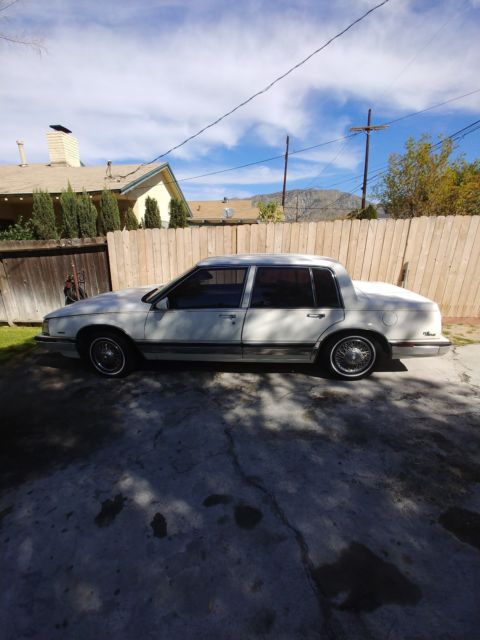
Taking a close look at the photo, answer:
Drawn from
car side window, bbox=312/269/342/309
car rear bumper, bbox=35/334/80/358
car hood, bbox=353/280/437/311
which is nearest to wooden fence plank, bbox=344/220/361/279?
car hood, bbox=353/280/437/311

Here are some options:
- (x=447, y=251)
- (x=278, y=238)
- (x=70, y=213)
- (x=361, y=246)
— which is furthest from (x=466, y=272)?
(x=70, y=213)

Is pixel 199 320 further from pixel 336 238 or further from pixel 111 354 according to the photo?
pixel 336 238

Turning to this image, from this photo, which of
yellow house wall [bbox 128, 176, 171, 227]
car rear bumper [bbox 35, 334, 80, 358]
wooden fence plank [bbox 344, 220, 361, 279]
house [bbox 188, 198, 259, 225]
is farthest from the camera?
house [bbox 188, 198, 259, 225]

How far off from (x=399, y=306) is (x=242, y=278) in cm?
198

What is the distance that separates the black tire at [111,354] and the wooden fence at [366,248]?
10.2 ft

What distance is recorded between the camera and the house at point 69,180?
36.3 ft

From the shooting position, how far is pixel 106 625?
1.62m

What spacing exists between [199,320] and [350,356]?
78.6 inches

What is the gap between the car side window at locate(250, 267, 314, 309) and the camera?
153 inches

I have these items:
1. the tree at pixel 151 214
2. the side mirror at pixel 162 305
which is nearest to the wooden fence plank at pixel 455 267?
the side mirror at pixel 162 305

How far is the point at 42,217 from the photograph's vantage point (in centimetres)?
785

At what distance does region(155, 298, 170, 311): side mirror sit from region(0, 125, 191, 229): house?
7793 millimetres

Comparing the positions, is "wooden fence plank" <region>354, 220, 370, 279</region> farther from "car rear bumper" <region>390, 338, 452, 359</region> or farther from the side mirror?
the side mirror

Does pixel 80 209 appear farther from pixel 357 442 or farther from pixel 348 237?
pixel 357 442
